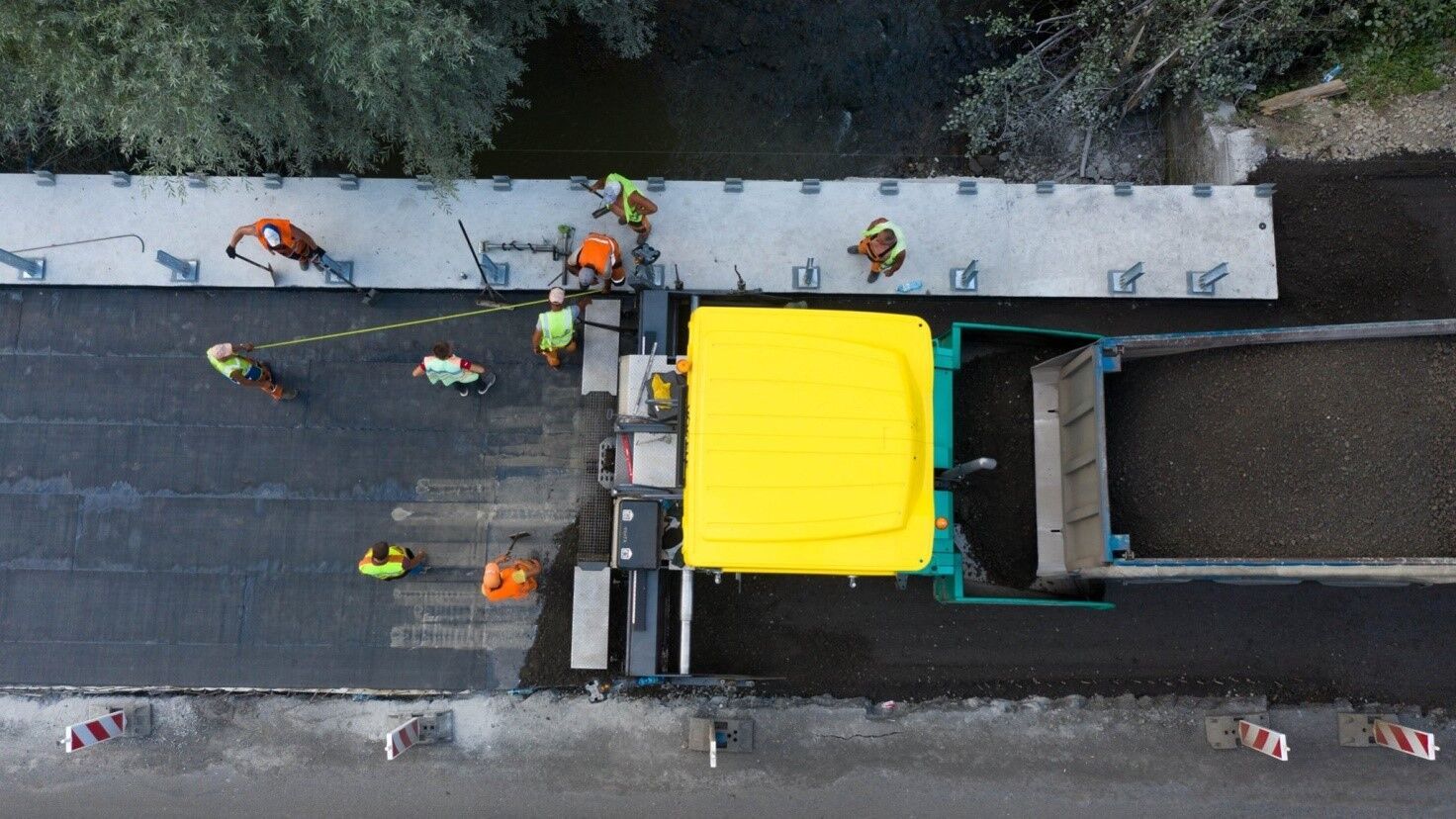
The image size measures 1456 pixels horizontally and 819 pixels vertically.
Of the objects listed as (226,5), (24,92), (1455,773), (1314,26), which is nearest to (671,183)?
(226,5)

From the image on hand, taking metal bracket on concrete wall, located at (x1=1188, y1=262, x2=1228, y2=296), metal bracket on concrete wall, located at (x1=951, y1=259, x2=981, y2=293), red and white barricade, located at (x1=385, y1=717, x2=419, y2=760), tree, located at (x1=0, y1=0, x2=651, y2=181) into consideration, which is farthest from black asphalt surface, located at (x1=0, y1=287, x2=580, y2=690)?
metal bracket on concrete wall, located at (x1=1188, y1=262, x2=1228, y2=296)

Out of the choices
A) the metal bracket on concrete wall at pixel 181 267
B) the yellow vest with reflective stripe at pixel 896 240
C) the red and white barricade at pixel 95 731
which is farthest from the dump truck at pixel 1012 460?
the metal bracket on concrete wall at pixel 181 267

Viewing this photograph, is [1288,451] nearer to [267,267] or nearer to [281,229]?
[281,229]

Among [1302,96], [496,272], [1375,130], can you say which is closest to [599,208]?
[496,272]

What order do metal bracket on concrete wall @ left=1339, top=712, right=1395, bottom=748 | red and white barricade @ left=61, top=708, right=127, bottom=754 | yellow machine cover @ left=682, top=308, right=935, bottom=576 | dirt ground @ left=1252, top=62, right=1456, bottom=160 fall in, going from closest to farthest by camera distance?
yellow machine cover @ left=682, top=308, right=935, bottom=576 → red and white barricade @ left=61, top=708, right=127, bottom=754 → metal bracket on concrete wall @ left=1339, top=712, right=1395, bottom=748 → dirt ground @ left=1252, top=62, right=1456, bottom=160

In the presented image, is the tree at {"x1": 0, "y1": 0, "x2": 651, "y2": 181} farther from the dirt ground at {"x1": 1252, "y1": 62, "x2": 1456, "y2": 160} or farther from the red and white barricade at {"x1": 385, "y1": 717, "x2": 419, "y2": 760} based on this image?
the dirt ground at {"x1": 1252, "y1": 62, "x2": 1456, "y2": 160}

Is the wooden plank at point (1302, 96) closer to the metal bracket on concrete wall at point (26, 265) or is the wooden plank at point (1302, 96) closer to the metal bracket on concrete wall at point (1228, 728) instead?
the metal bracket on concrete wall at point (1228, 728)
